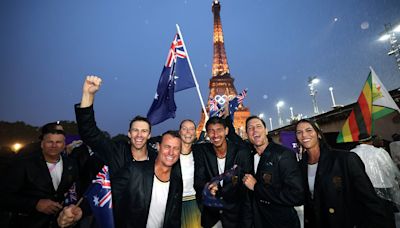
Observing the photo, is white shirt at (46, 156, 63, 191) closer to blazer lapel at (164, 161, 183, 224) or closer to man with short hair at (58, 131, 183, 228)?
man with short hair at (58, 131, 183, 228)

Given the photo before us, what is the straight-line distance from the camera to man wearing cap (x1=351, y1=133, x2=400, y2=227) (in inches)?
179

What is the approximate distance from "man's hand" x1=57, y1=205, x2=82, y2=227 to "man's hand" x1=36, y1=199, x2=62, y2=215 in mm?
752

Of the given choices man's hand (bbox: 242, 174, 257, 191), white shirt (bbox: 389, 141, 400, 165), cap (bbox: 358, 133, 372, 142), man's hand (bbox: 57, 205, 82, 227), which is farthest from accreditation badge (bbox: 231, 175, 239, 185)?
white shirt (bbox: 389, 141, 400, 165)

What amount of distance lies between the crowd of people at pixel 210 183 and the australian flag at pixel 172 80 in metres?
2.95

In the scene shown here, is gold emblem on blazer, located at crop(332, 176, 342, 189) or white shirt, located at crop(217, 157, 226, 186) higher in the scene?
white shirt, located at crop(217, 157, 226, 186)

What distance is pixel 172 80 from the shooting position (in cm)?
731

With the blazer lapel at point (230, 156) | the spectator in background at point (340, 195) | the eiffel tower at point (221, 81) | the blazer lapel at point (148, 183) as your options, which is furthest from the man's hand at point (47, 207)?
the eiffel tower at point (221, 81)

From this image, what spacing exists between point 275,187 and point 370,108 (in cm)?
452

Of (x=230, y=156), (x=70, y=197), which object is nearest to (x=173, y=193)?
(x=230, y=156)

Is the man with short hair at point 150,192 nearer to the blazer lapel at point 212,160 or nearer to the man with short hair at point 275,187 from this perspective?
the blazer lapel at point 212,160

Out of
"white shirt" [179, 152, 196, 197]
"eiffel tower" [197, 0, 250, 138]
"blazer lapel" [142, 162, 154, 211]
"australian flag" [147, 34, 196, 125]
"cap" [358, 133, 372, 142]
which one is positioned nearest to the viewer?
"blazer lapel" [142, 162, 154, 211]

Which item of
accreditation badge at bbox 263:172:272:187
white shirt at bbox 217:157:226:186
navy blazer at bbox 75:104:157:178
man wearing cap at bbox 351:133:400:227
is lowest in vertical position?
man wearing cap at bbox 351:133:400:227

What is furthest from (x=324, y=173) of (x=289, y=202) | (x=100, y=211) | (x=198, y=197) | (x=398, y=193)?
(x=100, y=211)

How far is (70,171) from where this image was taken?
145 inches
